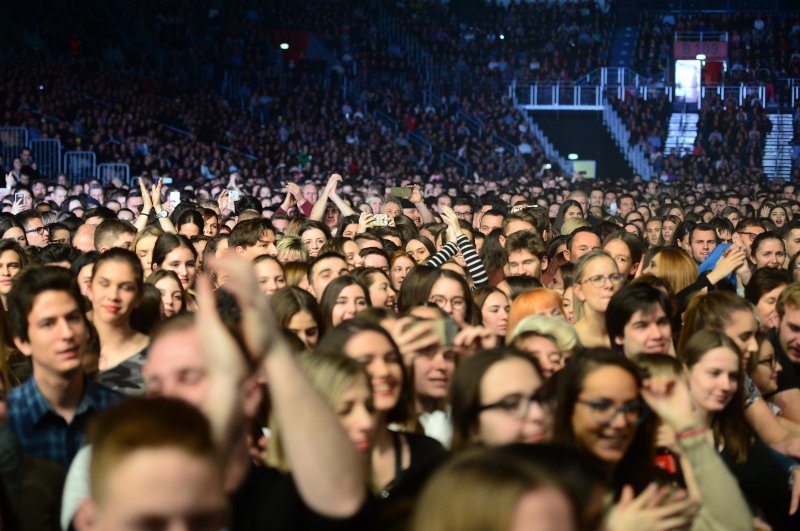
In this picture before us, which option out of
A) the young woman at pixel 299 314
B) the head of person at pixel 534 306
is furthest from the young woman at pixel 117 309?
the head of person at pixel 534 306

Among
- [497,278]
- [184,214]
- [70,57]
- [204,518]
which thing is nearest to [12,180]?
[184,214]

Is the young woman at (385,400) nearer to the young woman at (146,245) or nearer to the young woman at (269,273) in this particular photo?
the young woman at (269,273)

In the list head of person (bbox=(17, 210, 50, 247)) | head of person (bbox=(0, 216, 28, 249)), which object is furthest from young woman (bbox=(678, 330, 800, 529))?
head of person (bbox=(17, 210, 50, 247))

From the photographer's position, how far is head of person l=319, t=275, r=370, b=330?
6980 mm

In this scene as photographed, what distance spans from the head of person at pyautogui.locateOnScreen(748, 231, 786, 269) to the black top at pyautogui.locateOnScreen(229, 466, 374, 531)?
337 inches

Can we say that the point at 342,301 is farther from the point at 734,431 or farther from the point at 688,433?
the point at 688,433

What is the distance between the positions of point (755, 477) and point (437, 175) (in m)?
32.3

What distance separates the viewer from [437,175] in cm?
3741

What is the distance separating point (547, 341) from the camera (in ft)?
18.4

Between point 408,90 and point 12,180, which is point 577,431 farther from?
point 408,90

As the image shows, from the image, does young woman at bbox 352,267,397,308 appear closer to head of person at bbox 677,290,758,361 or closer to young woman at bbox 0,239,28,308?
head of person at bbox 677,290,758,361

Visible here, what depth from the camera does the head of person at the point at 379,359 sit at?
14.4 ft

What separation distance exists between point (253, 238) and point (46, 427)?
5465 mm

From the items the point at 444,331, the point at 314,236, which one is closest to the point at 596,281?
the point at 444,331
